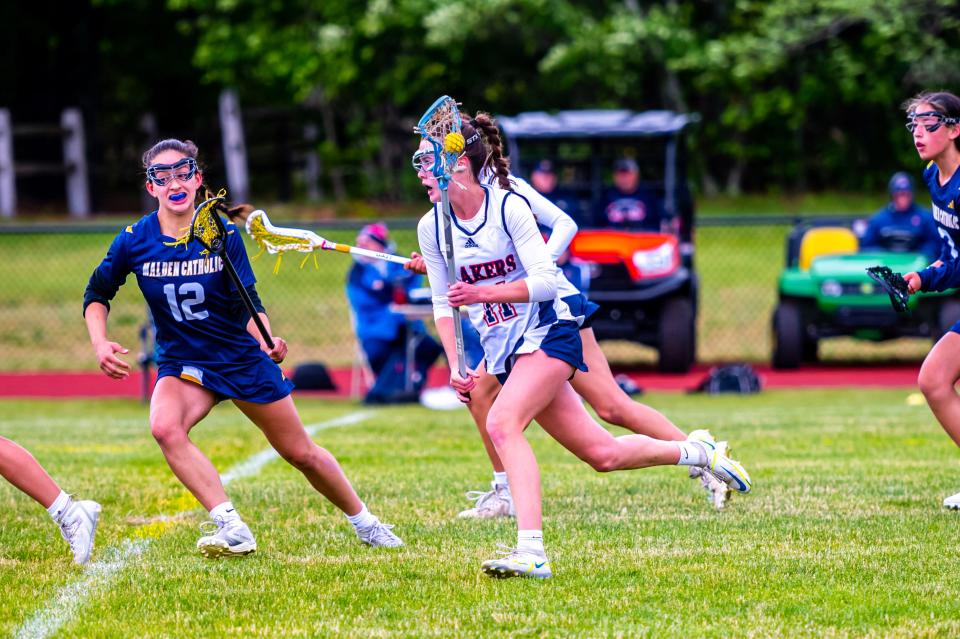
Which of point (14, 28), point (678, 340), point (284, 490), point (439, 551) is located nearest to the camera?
point (439, 551)

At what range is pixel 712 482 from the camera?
274 inches

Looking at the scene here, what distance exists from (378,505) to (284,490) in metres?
0.81

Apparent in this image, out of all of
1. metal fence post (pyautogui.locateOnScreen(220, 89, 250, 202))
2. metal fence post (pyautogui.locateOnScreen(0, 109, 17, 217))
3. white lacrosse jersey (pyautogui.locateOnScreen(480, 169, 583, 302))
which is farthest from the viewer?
metal fence post (pyautogui.locateOnScreen(220, 89, 250, 202))

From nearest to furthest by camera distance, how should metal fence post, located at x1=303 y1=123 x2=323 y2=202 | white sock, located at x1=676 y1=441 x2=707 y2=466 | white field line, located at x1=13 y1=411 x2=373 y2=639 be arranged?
white field line, located at x1=13 y1=411 x2=373 y2=639 → white sock, located at x1=676 y1=441 x2=707 y2=466 → metal fence post, located at x1=303 y1=123 x2=323 y2=202

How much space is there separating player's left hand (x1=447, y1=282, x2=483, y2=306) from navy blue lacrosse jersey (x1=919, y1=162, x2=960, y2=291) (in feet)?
8.09

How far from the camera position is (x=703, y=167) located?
29.7m

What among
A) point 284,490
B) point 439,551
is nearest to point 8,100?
point 284,490

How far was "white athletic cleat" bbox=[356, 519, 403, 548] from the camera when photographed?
20.4 feet

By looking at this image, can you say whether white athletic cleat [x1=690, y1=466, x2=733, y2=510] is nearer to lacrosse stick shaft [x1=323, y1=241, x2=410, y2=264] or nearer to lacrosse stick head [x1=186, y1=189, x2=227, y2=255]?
lacrosse stick shaft [x1=323, y1=241, x2=410, y2=264]

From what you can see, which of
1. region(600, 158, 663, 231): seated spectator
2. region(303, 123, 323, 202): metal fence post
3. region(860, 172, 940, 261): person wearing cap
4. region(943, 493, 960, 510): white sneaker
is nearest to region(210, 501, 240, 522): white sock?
region(943, 493, 960, 510): white sneaker

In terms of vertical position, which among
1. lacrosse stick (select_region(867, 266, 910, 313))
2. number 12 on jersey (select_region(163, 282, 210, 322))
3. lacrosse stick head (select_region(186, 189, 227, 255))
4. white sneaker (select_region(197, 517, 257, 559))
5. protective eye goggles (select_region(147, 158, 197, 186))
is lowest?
white sneaker (select_region(197, 517, 257, 559))

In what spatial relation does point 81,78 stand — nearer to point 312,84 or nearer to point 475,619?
point 312,84

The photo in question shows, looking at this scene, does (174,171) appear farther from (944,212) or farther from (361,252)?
(944,212)

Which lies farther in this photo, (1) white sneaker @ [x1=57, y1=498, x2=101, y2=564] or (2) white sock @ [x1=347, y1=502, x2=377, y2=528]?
(2) white sock @ [x1=347, y1=502, x2=377, y2=528]
